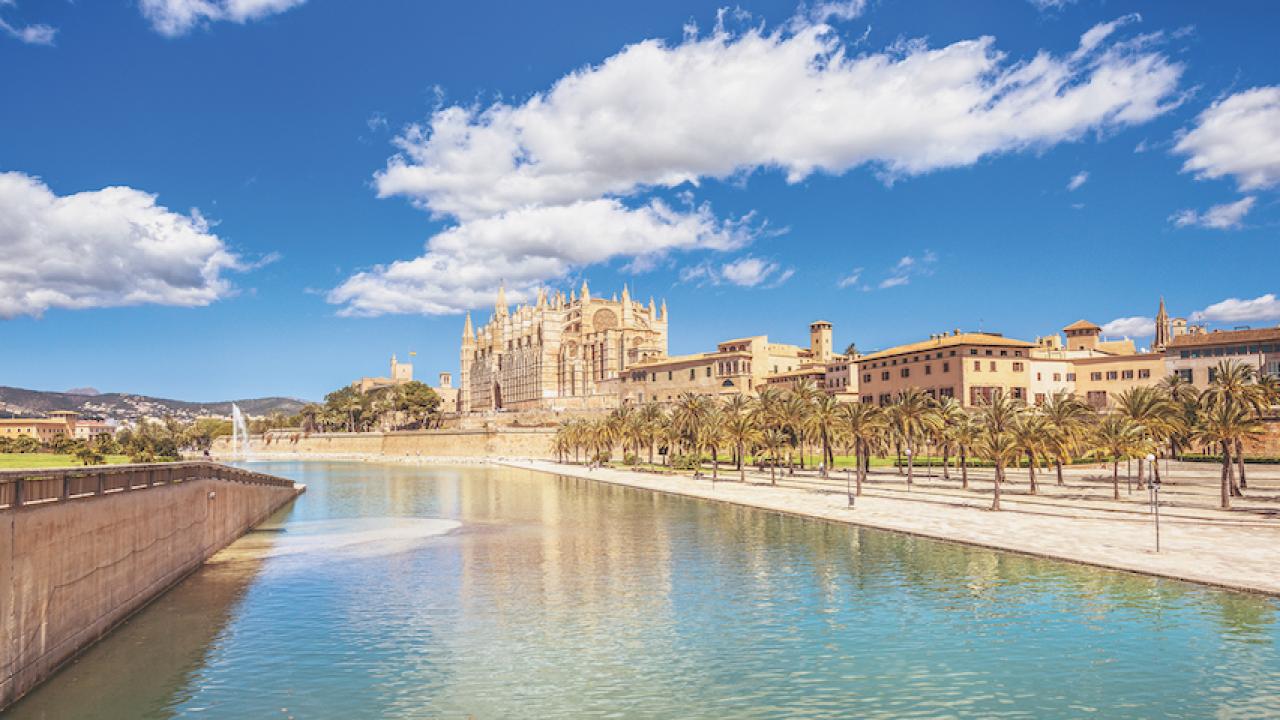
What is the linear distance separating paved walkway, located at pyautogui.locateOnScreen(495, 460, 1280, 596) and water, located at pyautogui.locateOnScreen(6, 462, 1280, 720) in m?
2.03

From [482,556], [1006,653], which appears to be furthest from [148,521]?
[1006,653]

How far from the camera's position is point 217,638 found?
66.5 feet

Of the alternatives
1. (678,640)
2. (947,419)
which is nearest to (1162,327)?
(947,419)

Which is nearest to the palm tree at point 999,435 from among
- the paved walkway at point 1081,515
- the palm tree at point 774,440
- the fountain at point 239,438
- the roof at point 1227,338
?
the paved walkway at point 1081,515

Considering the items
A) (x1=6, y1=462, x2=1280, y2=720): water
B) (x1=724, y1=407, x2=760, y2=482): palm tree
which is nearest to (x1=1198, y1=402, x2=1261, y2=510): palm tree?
(x1=6, y1=462, x2=1280, y2=720): water

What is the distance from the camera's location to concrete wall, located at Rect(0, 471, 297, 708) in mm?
14023

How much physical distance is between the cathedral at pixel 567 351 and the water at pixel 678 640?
116 metres

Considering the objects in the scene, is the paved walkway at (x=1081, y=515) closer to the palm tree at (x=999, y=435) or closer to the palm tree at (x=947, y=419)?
the palm tree at (x=999, y=435)

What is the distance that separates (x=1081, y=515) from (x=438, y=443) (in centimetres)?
11621

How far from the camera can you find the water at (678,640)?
15.4 metres

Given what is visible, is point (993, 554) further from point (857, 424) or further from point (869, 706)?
point (857, 424)

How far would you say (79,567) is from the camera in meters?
17.4

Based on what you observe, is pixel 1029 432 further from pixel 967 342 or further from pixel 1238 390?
pixel 967 342

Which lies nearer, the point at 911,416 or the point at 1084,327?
the point at 911,416
